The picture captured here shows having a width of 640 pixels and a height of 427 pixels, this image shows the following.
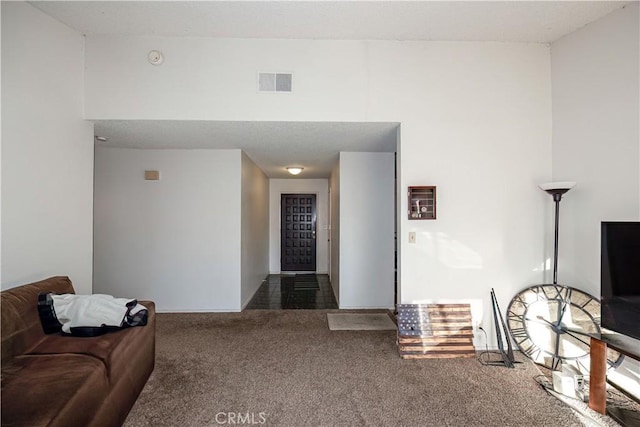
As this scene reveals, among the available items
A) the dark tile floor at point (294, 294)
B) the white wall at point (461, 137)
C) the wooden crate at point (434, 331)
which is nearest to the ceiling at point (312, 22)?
the white wall at point (461, 137)

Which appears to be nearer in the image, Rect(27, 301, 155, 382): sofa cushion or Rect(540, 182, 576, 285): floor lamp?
Rect(27, 301, 155, 382): sofa cushion

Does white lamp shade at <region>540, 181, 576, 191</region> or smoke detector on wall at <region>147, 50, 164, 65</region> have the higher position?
smoke detector on wall at <region>147, 50, 164, 65</region>

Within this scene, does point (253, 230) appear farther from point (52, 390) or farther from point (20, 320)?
point (52, 390)

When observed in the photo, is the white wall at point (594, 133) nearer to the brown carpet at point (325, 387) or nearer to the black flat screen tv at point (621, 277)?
the black flat screen tv at point (621, 277)

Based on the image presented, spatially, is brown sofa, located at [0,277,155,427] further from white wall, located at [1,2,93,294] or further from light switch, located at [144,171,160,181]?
light switch, located at [144,171,160,181]

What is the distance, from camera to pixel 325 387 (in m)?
2.31

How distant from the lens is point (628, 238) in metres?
2.01

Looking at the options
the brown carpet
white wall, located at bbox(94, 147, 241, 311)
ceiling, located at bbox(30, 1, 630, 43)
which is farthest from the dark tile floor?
ceiling, located at bbox(30, 1, 630, 43)

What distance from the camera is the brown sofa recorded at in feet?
4.40

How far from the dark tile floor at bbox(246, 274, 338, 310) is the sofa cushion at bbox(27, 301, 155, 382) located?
7.94 ft

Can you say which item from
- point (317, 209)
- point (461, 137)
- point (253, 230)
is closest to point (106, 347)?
point (461, 137)

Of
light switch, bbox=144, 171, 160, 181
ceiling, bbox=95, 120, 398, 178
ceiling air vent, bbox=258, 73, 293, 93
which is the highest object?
ceiling air vent, bbox=258, 73, 293, 93

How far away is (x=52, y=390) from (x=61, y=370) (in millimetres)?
191

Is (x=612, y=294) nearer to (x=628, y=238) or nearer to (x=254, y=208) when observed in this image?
(x=628, y=238)
